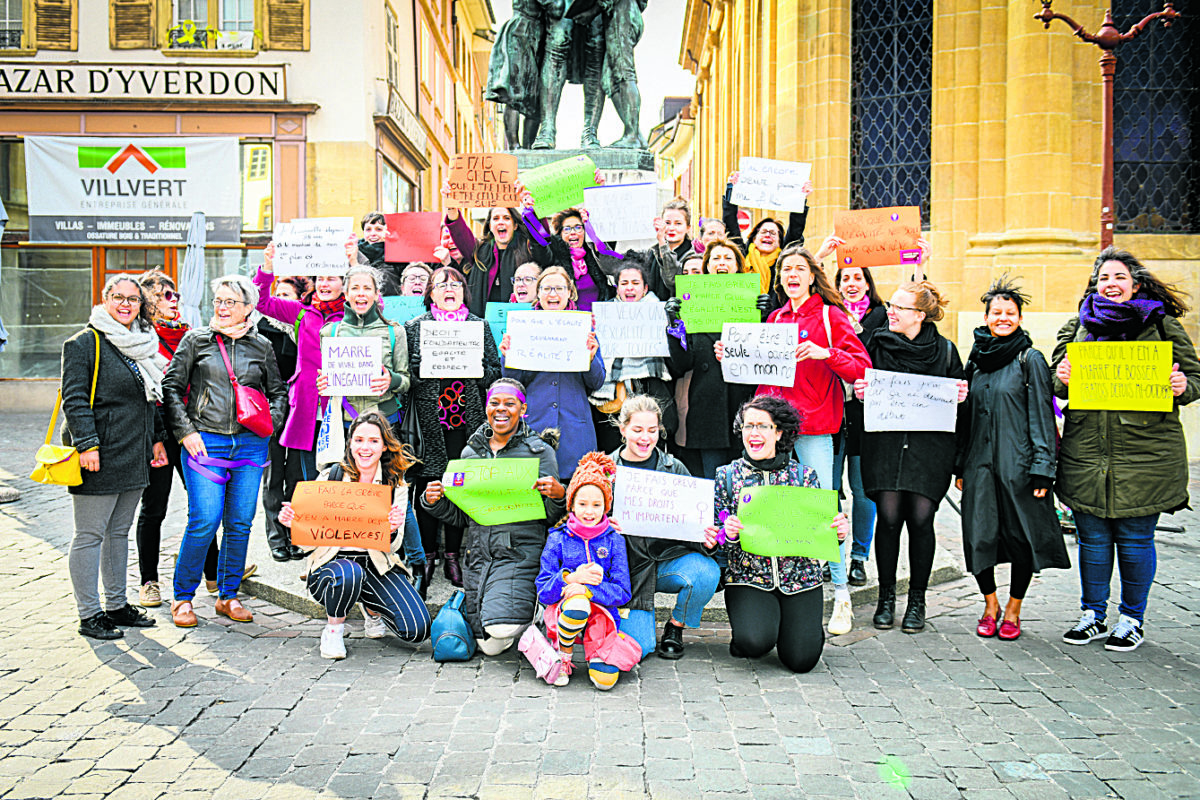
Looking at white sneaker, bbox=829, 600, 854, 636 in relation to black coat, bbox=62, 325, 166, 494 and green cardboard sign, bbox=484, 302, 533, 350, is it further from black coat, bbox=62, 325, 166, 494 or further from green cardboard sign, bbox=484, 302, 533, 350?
black coat, bbox=62, 325, 166, 494

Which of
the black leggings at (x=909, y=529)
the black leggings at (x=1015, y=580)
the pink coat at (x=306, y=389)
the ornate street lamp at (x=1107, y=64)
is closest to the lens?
the black leggings at (x=1015, y=580)

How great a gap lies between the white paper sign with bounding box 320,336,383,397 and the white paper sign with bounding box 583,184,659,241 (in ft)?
7.05

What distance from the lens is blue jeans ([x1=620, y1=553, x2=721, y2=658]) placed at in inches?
201

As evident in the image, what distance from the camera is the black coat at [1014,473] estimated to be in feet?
17.3

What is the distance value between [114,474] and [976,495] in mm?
4964

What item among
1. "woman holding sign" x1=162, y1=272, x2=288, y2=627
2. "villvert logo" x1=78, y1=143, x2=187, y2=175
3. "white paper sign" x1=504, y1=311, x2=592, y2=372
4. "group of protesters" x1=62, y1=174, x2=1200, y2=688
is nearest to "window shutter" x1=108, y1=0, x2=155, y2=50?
"villvert logo" x1=78, y1=143, x2=187, y2=175

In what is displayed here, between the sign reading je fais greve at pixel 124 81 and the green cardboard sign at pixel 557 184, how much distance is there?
13.5 metres

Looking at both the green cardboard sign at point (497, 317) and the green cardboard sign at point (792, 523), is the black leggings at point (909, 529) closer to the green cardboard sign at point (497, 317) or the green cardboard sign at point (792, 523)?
the green cardboard sign at point (792, 523)

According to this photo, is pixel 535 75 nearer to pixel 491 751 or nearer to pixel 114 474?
pixel 114 474

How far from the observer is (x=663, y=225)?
696 cm

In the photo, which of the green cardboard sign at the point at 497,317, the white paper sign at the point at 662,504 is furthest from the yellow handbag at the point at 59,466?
the white paper sign at the point at 662,504

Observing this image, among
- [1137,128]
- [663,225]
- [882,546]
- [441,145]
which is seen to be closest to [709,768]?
[882,546]

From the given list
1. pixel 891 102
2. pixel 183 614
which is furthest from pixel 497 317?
pixel 891 102

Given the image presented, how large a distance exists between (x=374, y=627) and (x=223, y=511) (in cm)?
126
